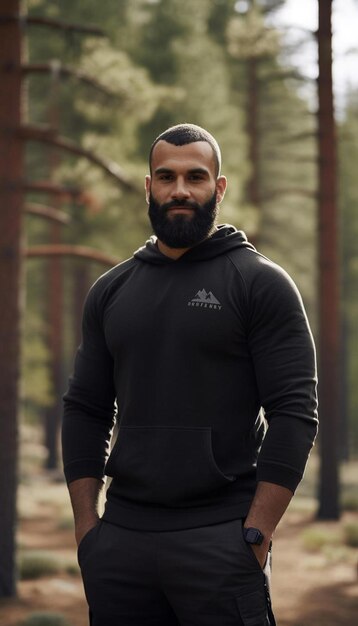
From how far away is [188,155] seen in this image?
3.60 meters

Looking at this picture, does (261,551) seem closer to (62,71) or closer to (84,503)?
(84,503)

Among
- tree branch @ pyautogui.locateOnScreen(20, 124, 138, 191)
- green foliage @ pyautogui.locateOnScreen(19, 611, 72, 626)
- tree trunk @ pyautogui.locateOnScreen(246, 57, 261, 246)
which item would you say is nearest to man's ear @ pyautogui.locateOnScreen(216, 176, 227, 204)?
green foliage @ pyautogui.locateOnScreen(19, 611, 72, 626)

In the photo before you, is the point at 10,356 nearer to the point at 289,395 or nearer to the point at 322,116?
the point at 289,395

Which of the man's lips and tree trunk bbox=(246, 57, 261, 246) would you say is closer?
the man's lips

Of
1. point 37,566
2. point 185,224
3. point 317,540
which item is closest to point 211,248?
point 185,224

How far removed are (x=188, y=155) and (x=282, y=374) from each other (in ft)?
3.05

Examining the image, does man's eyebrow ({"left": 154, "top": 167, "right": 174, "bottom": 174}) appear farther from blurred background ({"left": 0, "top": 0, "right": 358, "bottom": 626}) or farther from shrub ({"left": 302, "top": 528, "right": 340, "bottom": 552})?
shrub ({"left": 302, "top": 528, "right": 340, "bottom": 552})

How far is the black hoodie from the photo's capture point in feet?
11.1

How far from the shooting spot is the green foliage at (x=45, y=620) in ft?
28.8

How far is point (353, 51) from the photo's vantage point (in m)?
18.8

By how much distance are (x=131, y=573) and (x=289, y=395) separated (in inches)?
35.3

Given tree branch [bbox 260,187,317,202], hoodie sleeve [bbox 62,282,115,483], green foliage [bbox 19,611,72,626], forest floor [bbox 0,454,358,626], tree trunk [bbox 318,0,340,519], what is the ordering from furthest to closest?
tree branch [bbox 260,187,317,202]
tree trunk [bbox 318,0,340,519]
forest floor [bbox 0,454,358,626]
green foliage [bbox 19,611,72,626]
hoodie sleeve [bbox 62,282,115,483]

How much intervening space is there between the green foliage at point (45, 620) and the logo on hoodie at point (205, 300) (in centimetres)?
614

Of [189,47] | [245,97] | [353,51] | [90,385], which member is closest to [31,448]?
[245,97]
